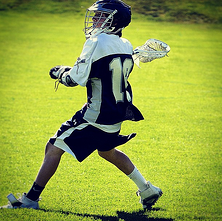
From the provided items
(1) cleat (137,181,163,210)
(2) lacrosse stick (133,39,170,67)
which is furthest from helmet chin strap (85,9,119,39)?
(1) cleat (137,181,163,210)

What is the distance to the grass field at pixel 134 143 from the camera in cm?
387

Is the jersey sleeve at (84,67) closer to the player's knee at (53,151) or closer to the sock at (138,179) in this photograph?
the player's knee at (53,151)

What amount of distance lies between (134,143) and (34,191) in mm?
2504

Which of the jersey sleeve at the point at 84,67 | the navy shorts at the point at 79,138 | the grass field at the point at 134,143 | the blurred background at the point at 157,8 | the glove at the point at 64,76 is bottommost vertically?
the blurred background at the point at 157,8

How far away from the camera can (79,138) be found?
352cm

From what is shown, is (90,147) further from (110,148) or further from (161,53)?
(161,53)

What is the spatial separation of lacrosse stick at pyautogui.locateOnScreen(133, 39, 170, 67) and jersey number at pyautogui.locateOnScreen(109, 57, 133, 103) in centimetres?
31

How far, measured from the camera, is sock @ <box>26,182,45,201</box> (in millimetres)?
3576

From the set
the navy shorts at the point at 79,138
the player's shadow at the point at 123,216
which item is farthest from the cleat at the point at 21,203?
the navy shorts at the point at 79,138

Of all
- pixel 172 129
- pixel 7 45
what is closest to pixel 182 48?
pixel 7 45

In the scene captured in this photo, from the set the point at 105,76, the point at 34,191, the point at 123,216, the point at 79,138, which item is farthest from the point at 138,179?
the point at 105,76

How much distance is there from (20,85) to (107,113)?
6773mm

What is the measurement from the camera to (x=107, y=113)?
3.48 meters

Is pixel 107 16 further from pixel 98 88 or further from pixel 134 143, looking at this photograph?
pixel 134 143
